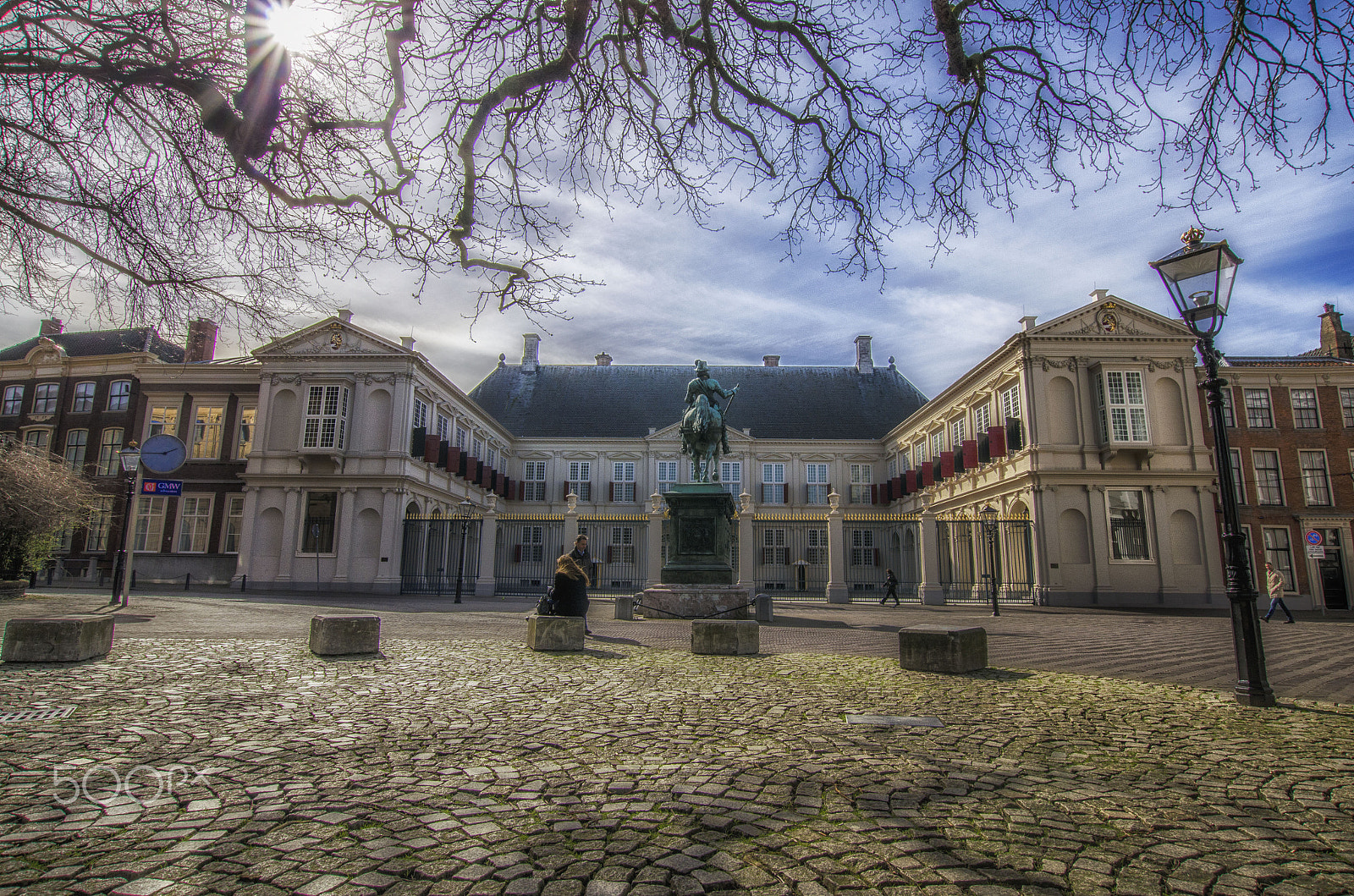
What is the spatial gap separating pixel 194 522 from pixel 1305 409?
45711 millimetres

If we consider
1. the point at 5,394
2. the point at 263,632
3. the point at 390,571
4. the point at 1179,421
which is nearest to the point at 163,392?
the point at 5,394

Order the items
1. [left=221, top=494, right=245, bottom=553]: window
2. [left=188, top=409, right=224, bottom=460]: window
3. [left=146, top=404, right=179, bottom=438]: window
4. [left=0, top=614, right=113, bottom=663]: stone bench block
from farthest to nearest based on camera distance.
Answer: [left=146, top=404, right=179, bottom=438]: window, [left=188, top=409, right=224, bottom=460]: window, [left=221, top=494, right=245, bottom=553]: window, [left=0, top=614, right=113, bottom=663]: stone bench block

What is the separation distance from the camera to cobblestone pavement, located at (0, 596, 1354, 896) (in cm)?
251

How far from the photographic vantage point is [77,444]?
31.6 meters

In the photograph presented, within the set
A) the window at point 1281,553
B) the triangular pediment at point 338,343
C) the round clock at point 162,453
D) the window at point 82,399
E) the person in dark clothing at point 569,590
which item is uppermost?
the triangular pediment at point 338,343

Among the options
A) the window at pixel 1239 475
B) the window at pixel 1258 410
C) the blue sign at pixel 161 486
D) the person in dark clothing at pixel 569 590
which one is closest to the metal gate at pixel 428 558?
the blue sign at pixel 161 486

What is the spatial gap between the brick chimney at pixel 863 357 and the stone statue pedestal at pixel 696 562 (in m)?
33.1

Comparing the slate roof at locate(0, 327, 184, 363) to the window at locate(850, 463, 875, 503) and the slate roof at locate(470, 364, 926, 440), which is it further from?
the window at locate(850, 463, 875, 503)

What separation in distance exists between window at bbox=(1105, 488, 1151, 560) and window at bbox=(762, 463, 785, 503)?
18084 mm

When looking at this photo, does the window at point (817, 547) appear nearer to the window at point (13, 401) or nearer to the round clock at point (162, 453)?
the round clock at point (162, 453)

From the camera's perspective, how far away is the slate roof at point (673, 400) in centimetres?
4109

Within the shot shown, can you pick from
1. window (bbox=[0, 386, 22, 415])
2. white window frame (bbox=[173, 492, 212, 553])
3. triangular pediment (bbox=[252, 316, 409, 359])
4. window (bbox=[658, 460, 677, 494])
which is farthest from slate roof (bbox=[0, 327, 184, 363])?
window (bbox=[658, 460, 677, 494])

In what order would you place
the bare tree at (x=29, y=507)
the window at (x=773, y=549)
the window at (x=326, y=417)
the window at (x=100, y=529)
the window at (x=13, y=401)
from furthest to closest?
the window at (x=773, y=549) → the window at (x=13, y=401) → the window at (x=100, y=529) → the window at (x=326, y=417) → the bare tree at (x=29, y=507)

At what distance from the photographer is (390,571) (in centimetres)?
2620
